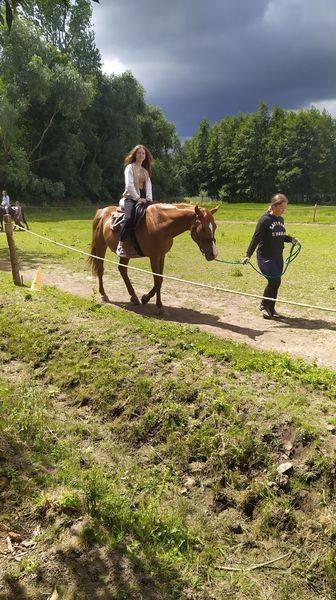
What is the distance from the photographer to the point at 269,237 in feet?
26.3

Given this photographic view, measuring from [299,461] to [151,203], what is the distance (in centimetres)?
579

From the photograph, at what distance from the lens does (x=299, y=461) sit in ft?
13.5

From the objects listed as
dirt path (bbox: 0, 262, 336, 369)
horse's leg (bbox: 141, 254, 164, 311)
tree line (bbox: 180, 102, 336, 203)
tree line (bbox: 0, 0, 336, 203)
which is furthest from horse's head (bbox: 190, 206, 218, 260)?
tree line (bbox: 180, 102, 336, 203)

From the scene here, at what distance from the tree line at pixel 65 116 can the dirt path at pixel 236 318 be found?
32.0m

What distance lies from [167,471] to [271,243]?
4891mm

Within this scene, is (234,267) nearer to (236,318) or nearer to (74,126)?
(236,318)

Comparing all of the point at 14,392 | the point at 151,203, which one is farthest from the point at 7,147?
the point at 14,392

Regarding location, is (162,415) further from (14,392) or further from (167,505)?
(14,392)

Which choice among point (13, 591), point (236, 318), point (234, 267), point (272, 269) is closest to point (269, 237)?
point (272, 269)

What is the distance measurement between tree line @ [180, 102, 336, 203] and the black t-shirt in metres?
71.5

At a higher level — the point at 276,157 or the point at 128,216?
the point at 276,157

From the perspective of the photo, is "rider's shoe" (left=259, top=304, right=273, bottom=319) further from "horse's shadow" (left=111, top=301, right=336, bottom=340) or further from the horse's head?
the horse's head

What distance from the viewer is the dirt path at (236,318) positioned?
673 centimetres

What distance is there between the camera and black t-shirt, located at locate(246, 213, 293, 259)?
793cm
